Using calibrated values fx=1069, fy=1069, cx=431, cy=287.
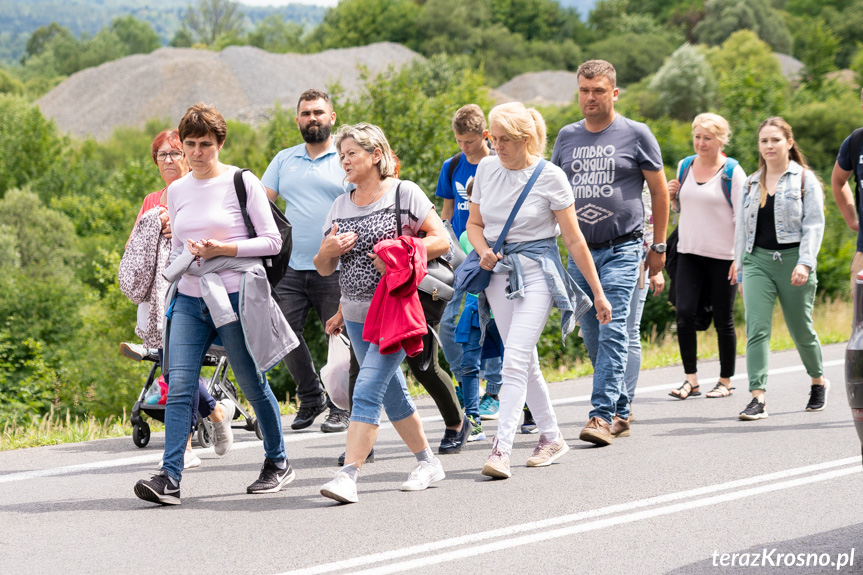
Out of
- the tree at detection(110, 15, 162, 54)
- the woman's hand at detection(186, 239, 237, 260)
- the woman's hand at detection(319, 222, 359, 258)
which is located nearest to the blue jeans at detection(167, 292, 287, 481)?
the woman's hand at detection(186, 239, 237, 260)

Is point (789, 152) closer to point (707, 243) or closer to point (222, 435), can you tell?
point (707, 243)

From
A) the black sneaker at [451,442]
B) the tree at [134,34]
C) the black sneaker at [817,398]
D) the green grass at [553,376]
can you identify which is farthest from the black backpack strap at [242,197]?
the tree at [134,34]

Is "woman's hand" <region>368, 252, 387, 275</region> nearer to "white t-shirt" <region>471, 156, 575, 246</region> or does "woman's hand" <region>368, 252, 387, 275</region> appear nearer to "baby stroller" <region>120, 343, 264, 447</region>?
"white t-shirt" <region>471, 156, 575, 246</region>

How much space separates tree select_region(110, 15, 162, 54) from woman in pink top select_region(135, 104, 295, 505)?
17955cm

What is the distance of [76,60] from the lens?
144 m

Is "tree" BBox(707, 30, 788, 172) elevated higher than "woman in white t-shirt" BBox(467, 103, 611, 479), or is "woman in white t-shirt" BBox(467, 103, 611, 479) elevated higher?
"tree" BBox(707, 30, 788, 172)

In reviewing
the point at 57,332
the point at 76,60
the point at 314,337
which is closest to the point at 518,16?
the point at 76,60

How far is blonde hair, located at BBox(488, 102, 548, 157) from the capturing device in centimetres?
591

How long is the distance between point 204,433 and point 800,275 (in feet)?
13.9

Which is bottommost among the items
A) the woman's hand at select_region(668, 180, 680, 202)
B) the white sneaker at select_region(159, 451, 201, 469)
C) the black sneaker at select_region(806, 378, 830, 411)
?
the white sneaker at select_region(159, 451, 201, 469)

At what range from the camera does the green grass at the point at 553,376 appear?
302 inches

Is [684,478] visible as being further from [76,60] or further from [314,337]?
[76,60]

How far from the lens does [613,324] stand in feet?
22.1

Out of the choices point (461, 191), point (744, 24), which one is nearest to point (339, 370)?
point (461, 191)
